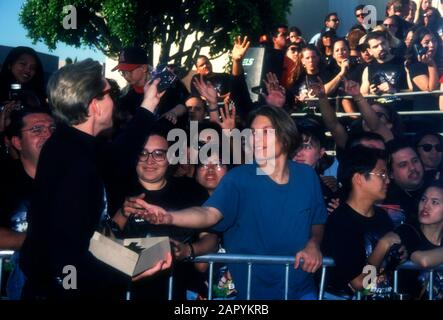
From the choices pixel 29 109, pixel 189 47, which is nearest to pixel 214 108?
pixel 29 109

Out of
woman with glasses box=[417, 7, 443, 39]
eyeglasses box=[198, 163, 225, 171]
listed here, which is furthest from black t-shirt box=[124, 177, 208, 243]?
woman with glasses box=[417, 7, 443, 39]

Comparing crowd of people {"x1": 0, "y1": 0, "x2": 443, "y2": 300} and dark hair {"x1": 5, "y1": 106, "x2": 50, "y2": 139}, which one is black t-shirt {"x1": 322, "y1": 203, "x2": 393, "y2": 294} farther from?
dark hair {"x1": 5, "y1": 106, "x2": 50, "y2": 139}

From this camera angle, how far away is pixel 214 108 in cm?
592

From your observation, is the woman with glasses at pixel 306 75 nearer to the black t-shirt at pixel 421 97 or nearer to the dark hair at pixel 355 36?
the dark hair at pixel 355 36

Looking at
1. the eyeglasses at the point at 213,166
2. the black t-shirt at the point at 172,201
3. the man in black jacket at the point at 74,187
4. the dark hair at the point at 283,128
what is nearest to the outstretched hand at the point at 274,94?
the eyeglasses at the point at 213,166

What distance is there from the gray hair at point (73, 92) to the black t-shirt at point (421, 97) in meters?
5.64

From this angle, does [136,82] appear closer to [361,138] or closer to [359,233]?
[361,138]

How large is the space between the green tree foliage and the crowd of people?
14.1 m

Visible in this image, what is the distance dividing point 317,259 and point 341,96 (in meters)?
4.97

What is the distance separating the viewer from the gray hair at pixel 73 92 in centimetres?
338

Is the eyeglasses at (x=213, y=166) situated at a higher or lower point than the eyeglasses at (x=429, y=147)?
lower

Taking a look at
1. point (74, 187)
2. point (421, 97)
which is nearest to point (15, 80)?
point (74, 187)

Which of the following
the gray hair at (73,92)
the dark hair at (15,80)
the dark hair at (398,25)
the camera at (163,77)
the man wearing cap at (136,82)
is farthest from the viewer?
the dark hair at (398,25)

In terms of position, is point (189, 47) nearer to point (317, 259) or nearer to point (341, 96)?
point (341, 96)
